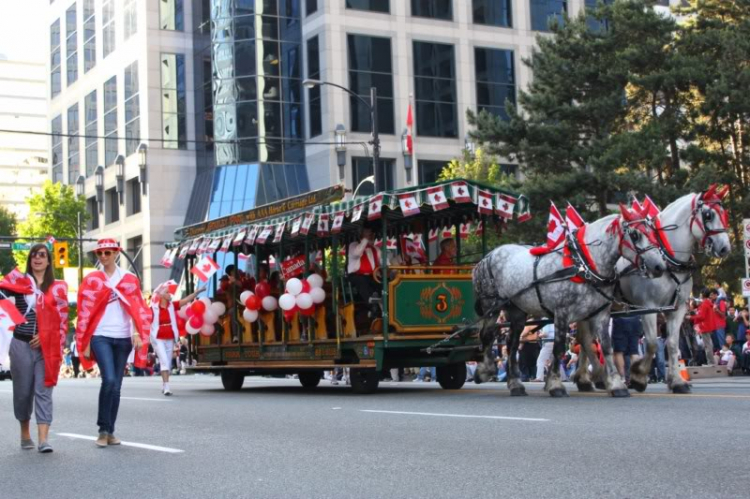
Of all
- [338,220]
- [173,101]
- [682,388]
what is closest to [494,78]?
[173,101]

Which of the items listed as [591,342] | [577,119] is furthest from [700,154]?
[591,342]

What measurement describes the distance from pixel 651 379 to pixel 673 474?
15386 mm

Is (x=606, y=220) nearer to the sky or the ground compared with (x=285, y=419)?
nearer to the sky

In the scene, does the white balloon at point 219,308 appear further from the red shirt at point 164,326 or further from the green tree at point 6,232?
the green tree at point 6,232

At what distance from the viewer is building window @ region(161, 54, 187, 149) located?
206ft

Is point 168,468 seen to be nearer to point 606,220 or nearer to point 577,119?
point 606,220

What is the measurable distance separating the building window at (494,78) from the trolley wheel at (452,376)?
42.9 m

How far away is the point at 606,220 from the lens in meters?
15.6

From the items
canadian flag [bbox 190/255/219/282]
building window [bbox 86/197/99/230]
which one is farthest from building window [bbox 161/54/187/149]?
canadian flag [bbox 190/255/219/282]

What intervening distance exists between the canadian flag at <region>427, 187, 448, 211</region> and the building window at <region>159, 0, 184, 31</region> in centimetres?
4878

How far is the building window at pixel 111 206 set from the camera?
229 feet

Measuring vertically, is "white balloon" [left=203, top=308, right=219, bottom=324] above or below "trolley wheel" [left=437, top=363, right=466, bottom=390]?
above

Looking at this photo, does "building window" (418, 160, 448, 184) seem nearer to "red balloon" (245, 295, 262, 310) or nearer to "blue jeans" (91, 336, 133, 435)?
"red balloon" (245, 295, 262, 310)

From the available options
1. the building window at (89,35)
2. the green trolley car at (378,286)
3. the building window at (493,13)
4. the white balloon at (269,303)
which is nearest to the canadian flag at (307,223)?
the green trolley car at (378,286)
